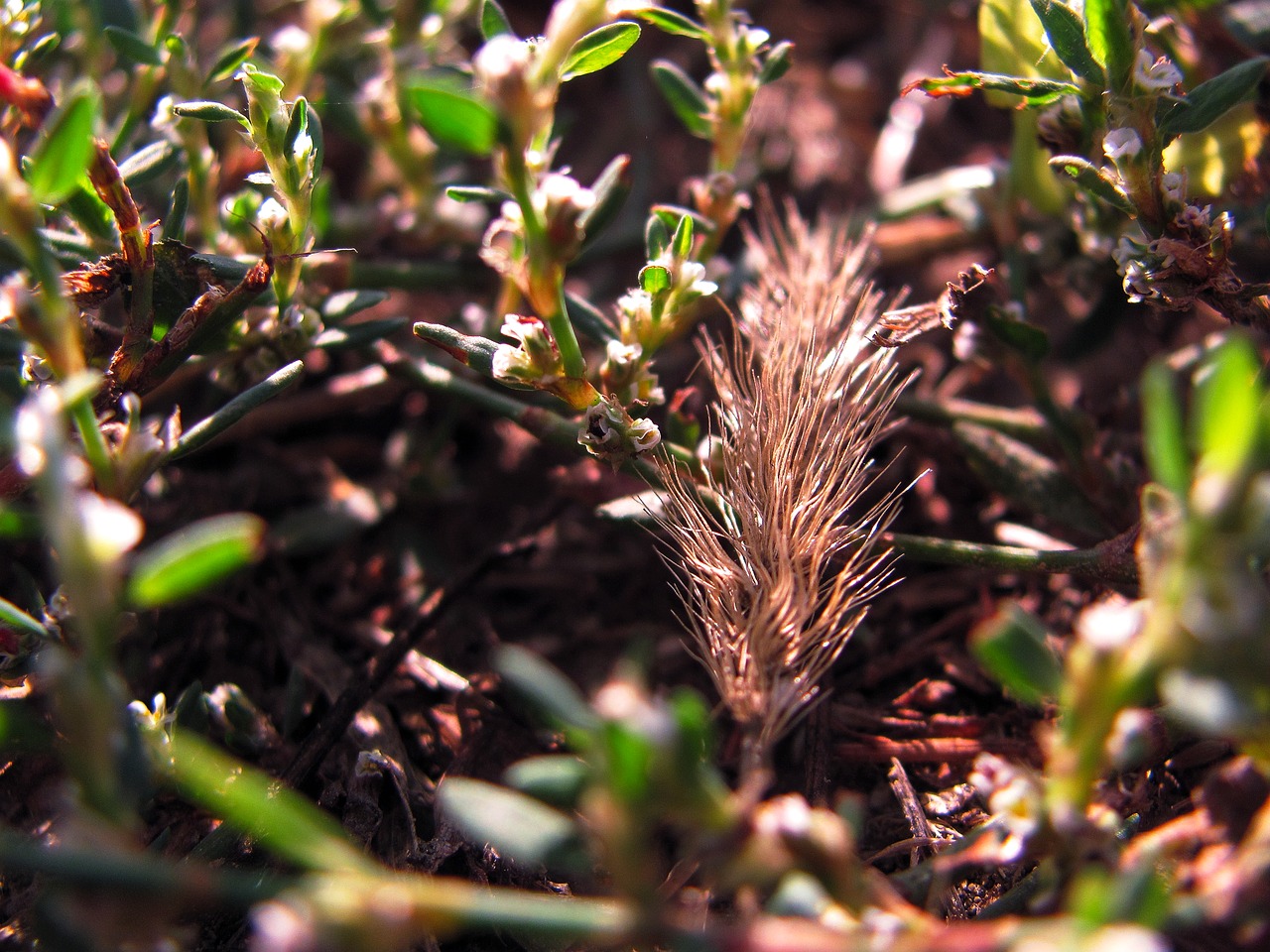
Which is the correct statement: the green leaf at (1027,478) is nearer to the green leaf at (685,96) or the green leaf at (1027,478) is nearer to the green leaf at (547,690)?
the green leaf at (685,96)

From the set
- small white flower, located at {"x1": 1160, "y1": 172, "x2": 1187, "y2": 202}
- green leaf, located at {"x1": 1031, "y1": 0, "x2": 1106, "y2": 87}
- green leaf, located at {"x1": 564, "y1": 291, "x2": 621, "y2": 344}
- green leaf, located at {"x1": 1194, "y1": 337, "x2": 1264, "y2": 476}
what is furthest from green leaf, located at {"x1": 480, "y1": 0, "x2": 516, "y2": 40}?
green leaf, located at {"x1": 1194, "y1": 337, "x2": 1264, "y2": 476}

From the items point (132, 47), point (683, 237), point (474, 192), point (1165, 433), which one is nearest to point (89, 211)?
point (132, 47)

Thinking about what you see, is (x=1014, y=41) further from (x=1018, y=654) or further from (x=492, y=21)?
(x=1018, y=654)

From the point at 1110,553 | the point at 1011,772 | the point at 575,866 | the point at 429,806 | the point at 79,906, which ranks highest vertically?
the point at 79,906

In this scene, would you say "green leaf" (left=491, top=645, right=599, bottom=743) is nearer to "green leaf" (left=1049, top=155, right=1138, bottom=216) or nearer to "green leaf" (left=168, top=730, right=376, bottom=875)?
"green leaf" (left=168, top=730, right=376, bottom=875)

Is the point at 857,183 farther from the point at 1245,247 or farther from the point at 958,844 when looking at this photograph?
the point at 958,844

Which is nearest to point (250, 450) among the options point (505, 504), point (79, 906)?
point (505, 504)
